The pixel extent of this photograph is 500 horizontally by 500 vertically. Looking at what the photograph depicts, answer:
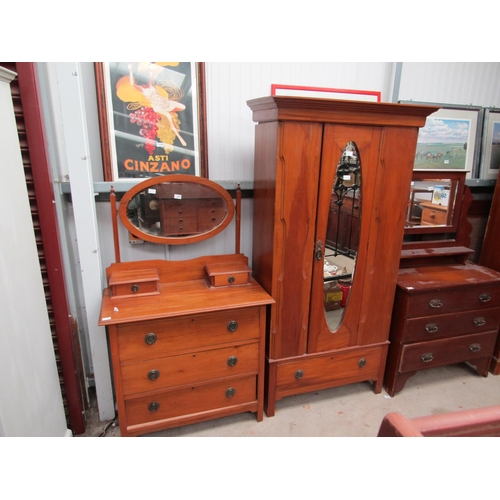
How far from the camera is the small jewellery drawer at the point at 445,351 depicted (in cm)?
219

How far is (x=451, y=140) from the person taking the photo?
2494 mm

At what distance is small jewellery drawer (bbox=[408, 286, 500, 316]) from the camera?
6.91ft

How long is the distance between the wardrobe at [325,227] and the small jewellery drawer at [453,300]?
6.9 inches

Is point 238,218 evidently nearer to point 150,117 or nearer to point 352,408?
point 150,117

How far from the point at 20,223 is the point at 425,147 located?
247 cm

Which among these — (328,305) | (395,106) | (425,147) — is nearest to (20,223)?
(328,305)

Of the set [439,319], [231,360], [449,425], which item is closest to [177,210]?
[231,360]

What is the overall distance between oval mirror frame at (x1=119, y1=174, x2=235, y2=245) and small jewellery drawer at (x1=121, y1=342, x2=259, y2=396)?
639mm

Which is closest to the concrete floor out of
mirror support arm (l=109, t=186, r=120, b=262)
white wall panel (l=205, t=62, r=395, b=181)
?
mirror support arm (l=109, t=186, r=120, b=262)

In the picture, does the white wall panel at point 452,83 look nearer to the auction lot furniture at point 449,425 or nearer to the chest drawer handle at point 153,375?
the auction lot furniture at point 449,425

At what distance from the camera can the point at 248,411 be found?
2020 mm

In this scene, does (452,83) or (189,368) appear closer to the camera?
(189,368)

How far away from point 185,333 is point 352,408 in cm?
118

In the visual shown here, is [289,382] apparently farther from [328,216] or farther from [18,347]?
[18,347]
